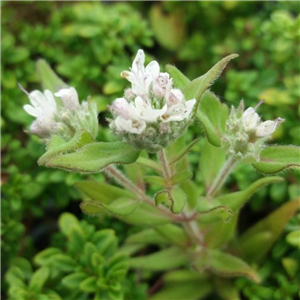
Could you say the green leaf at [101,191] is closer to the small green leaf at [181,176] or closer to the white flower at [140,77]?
the small green leaf at [181,176]

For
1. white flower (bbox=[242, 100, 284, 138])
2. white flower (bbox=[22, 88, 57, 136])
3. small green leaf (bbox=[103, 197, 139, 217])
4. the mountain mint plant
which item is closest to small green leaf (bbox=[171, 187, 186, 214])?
the mountain mint plant

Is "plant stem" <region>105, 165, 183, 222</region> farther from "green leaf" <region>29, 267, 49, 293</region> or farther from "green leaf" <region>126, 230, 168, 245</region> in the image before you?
"green leaf" <region>29, 267, 49, 293</region>

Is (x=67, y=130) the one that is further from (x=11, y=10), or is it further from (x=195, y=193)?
(x=11, y=10)

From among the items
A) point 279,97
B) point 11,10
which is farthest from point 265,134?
point 11,10

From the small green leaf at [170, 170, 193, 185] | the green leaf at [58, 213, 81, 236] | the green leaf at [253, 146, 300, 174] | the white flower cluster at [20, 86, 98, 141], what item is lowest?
the green leaf at [58, 213, 81, 236]

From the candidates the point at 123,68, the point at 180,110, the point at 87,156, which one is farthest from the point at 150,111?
the point at 123,68

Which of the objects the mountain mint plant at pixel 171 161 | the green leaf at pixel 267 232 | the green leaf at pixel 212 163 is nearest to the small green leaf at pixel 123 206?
the mountain mint plant at pixel 171 161
